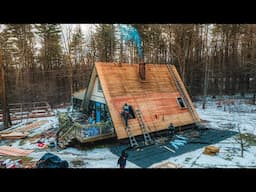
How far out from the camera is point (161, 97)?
7.59 metres

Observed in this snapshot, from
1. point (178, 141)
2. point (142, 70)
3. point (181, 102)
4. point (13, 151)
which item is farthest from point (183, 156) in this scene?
point (13, 151)

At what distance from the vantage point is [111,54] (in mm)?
14578

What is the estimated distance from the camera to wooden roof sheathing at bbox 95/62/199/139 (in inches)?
249

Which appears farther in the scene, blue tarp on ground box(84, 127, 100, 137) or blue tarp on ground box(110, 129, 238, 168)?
blue tarp on ground box(84, 127, 100, 137)

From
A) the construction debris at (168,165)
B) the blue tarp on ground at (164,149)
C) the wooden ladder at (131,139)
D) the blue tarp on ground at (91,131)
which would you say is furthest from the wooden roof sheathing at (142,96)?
the construction debris at (168,165)

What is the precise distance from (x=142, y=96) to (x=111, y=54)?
27.2ft

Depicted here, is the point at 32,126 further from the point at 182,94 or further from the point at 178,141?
the point at 182,94

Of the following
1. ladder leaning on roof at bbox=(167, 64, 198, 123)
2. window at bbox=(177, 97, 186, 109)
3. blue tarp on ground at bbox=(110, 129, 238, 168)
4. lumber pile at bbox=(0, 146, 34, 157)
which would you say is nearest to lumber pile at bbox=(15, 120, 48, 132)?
lumber pile at bbox=(0, 146, 34, 157)

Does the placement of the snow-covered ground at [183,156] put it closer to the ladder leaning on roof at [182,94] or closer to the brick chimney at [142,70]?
the ladder leaning on roof at [182,94]

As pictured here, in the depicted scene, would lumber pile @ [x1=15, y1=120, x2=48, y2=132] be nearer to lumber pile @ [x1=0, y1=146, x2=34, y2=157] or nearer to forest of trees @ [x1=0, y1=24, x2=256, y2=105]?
lumber pile @ [x1=0, y1=146, x2=34, y2=157]

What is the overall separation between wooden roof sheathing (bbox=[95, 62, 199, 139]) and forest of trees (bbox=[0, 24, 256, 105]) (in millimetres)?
5837
